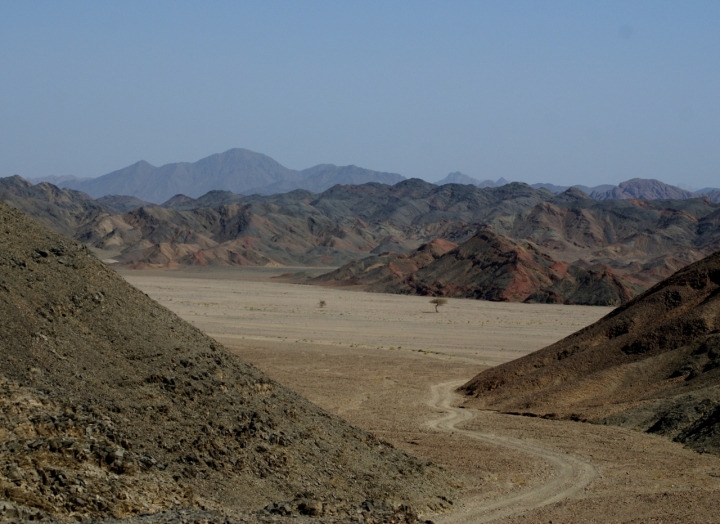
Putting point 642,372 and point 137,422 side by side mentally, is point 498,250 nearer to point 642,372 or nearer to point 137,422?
point 642,372

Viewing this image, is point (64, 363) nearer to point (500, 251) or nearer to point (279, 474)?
point (279, 474)

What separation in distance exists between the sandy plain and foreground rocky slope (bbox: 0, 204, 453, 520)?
2.43 m

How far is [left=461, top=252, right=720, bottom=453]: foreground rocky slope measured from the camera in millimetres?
24641

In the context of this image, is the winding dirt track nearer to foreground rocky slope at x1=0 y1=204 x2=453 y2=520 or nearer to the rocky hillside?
foreground rocky slope at x1=0 y1=204 x2=453 y2=520

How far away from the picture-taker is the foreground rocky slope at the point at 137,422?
11906mm

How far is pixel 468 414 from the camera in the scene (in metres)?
28.5

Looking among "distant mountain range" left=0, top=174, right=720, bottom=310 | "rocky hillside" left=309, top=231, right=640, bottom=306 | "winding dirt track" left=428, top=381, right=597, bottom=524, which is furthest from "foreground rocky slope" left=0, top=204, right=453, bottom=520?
"distant mountain range" left=0, top=174, right=720, bottom=310

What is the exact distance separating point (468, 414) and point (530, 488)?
10.5 m

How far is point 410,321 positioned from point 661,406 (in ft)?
150

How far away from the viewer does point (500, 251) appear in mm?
106562

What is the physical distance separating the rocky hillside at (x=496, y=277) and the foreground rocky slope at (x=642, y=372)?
57.5 m

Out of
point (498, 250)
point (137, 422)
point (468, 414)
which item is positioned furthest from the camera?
point (498, 250)

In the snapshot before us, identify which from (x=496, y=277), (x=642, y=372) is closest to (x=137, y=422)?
(x=642, y=372)

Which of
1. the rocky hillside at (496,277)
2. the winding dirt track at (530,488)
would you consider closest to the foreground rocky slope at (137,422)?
the winding dirt track at (530,488)
